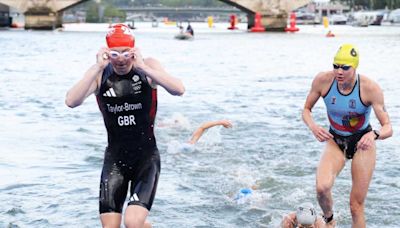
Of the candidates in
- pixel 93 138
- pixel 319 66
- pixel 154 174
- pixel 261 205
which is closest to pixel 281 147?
pixel 93 138

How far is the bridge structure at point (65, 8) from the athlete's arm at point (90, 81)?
7930cm

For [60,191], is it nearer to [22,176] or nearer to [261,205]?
[22,176]

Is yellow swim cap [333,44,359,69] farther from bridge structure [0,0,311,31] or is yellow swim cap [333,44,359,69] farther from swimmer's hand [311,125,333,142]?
bridge structure [0,0,311,31]

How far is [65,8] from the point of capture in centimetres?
8675

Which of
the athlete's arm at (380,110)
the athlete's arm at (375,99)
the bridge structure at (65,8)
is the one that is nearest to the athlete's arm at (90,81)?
the athlete's arm at (375,99)

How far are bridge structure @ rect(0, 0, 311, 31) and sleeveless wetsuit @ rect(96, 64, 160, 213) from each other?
3118 inches

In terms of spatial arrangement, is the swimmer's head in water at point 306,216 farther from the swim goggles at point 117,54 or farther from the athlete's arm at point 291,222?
the swim goggles at point 117,54

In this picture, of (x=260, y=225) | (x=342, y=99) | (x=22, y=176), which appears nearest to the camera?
(x=342, y=99)

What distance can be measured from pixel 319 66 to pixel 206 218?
29.9 metres

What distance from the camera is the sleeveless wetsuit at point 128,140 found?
7301 mm

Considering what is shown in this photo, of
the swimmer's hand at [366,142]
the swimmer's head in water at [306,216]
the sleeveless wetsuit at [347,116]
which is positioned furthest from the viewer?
the sleeveless wetsuit at [347,116]

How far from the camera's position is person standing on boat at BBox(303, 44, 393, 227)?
8625 mm

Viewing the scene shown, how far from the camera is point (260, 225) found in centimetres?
1078

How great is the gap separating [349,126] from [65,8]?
8011cm
